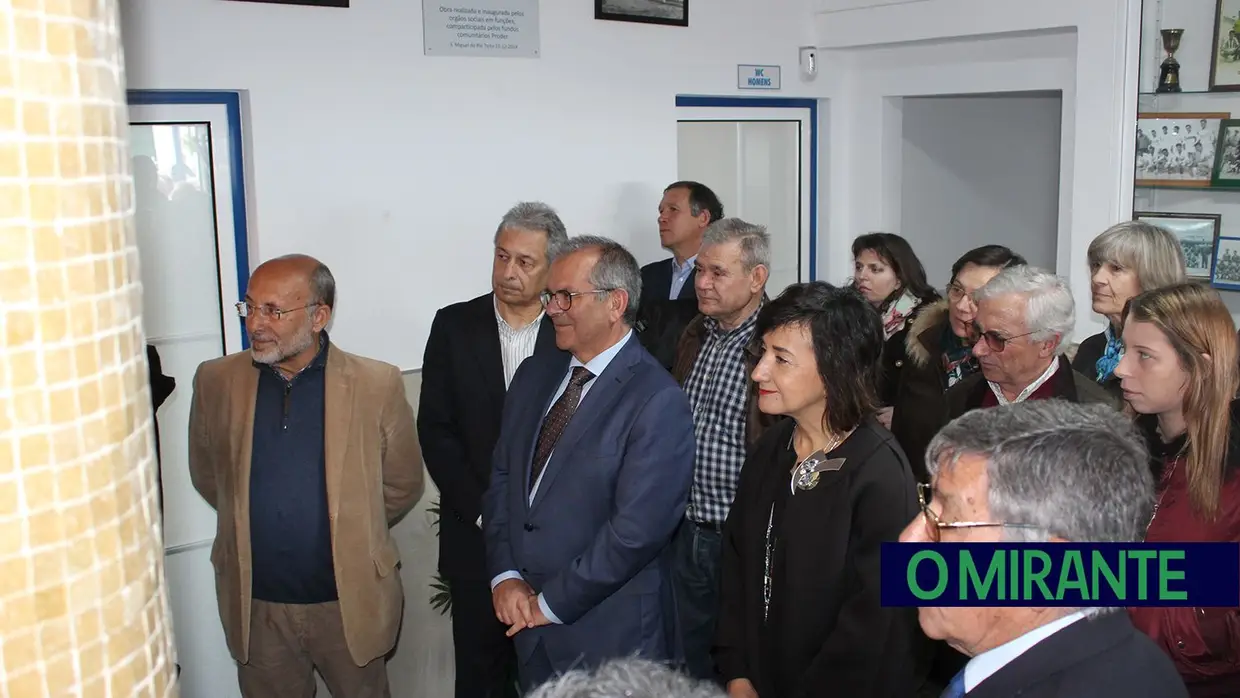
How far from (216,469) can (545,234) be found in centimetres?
126

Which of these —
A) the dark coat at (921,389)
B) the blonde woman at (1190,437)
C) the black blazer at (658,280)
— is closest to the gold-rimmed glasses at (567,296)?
the dark coat at (921,389)

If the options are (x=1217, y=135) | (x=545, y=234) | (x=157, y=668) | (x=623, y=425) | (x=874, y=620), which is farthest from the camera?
(x=1217, y=135)

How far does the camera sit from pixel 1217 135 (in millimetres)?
4738

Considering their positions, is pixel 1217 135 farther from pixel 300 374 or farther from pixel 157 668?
pixel 157 668

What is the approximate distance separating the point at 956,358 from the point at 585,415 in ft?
5.19

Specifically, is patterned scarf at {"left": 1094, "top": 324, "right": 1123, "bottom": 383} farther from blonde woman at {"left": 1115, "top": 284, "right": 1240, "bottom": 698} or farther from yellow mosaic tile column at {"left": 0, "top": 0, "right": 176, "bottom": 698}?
yellow mosaic tile column at {"left": 0, "top": 0, "right": 176, "bottom": 698}

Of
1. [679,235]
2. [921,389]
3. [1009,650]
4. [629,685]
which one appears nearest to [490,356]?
[921,389]

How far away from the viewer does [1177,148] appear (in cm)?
484

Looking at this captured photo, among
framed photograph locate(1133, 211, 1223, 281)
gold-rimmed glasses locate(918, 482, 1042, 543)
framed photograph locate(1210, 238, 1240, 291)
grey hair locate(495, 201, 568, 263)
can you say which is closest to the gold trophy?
framed photograph locate(1133, 211, 1223, 281)

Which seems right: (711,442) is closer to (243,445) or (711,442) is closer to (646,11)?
(243,445)

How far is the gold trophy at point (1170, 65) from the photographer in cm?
476

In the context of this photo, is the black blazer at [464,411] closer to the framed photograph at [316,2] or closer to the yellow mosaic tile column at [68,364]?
the framed photograph at [316,2]

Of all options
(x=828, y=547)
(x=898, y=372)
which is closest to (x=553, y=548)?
(x=828, y=547)

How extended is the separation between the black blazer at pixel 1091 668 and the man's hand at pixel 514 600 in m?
1.55
